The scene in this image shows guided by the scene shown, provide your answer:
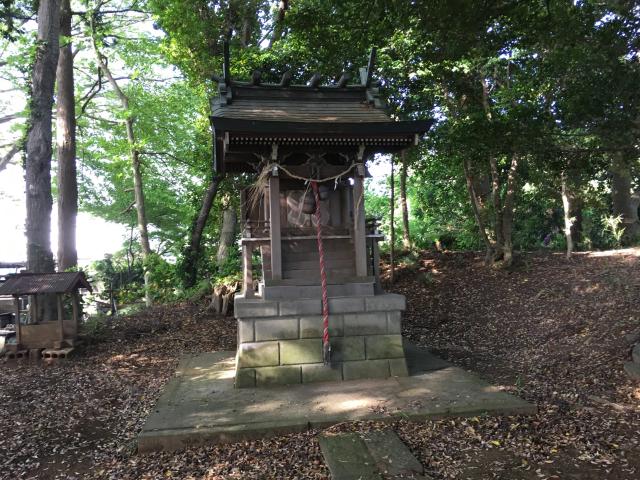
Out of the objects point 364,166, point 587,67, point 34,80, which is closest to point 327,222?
point 364,166

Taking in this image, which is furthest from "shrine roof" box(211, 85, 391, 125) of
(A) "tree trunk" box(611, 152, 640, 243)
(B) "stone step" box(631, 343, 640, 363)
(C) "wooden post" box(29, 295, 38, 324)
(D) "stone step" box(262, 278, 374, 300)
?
(A) "tree trunk" box(611, 152, 640, 243)

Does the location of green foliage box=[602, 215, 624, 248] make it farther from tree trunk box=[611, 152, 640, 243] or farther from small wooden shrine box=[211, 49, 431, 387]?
small wooden shrine box=[211, 49, 431, 387]

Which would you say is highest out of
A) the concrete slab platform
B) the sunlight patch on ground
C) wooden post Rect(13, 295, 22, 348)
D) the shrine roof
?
the shrine roof

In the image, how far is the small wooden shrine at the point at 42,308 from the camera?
8125mm

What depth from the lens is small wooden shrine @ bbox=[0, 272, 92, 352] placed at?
26.7 feet

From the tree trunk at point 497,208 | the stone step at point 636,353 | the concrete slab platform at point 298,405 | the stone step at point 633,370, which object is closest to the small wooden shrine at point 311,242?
the concrete slab platform at point 298,405

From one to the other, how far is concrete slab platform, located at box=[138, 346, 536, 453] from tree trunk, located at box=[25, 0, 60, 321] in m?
4.79

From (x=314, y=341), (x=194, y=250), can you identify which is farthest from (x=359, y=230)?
(x=194, y=250)

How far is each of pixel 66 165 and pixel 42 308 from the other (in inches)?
199

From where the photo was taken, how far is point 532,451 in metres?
4.40

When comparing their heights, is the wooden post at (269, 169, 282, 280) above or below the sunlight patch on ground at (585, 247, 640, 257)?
above

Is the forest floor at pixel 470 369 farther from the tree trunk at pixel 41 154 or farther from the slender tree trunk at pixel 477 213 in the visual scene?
the tree trunk at pixel 41 154

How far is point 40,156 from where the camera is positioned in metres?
9.42

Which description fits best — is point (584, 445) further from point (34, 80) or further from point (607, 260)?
point (34, 80)
